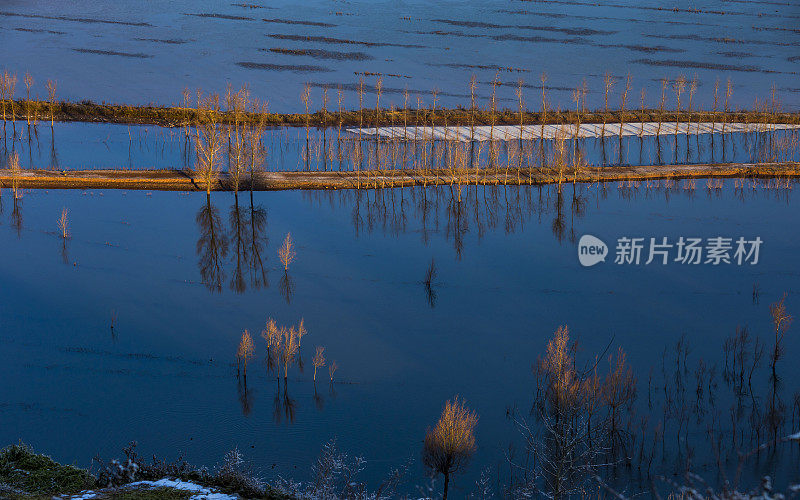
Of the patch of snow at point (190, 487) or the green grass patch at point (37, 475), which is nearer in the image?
the patch of snow at point (190, 487)

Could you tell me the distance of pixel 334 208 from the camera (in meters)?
40.0

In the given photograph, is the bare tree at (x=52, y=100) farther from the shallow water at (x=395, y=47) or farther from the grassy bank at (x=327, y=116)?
the shallow water at (x=395, y=47)

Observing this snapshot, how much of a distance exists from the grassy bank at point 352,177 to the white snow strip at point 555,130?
4967 millimetres

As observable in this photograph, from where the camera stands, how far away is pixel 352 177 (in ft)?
142

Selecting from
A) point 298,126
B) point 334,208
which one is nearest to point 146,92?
point 298,126

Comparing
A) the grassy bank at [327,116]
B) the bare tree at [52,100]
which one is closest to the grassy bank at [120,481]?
the grassy bank at [327,116]

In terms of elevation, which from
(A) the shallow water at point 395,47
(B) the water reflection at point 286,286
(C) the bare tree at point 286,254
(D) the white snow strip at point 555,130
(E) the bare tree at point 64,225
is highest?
(A) the shallow water at point 395,47

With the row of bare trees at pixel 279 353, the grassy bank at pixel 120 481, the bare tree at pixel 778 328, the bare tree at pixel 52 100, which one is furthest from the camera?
the bare tree at pixel 52 100

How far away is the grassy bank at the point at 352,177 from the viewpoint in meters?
40.8

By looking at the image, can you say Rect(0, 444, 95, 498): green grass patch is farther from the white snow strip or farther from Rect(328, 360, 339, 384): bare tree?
the white snow strip

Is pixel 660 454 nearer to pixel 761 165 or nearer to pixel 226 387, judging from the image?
pixel 226 387

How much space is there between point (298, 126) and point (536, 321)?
28.6 meters

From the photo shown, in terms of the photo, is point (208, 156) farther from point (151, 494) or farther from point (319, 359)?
point (151, 494)

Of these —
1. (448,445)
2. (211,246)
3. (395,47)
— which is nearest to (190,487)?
(448,445)
